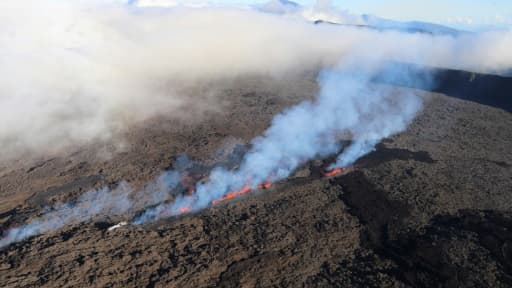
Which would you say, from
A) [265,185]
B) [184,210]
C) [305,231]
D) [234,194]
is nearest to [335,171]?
[265,185]

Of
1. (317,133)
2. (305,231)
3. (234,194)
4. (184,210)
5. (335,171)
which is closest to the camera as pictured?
(305,231)

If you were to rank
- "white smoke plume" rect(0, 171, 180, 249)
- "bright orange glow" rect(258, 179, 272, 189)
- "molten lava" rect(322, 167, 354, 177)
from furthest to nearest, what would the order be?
1. "molten lava" rect(322, 167, 354, 177)
2. "bright orange glow" rect(258, 179, 272, 189)
3. "white smoke plume" rect(0, 171, 180, 249)

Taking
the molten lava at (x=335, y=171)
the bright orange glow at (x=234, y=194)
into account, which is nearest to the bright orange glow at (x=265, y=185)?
the bright orange glow at (x=234, y=194)

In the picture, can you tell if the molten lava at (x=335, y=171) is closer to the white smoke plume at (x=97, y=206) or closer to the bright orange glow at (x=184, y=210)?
the bright orange glow at (x=184, y=210)

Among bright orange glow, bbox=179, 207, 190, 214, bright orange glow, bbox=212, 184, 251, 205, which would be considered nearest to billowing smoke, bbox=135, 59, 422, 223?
bright orange glow, bbox=179, 207, 190, 214

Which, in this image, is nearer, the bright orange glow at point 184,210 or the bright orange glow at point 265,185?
the bright orange glow at point 184,210

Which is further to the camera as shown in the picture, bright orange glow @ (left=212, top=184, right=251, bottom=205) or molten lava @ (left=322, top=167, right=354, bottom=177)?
molten lava @ (left=322, top=167, right=354, bottom=177)

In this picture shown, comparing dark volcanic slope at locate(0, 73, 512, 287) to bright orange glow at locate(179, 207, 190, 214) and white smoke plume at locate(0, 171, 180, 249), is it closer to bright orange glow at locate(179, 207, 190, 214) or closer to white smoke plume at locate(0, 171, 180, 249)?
bright orange glow at locate(179, 207, 190, 214)

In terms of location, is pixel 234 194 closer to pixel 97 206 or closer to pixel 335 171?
pixel 335 171
